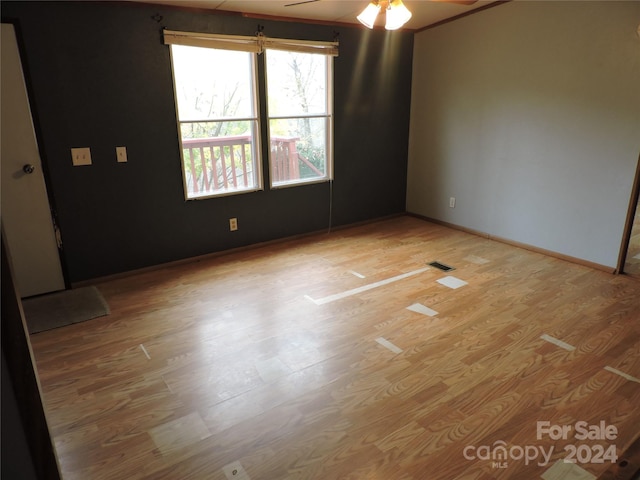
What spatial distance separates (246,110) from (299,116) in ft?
1.92

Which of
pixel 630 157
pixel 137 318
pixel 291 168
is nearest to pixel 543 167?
pixel 630 157

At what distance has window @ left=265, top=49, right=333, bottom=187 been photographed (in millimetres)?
4066

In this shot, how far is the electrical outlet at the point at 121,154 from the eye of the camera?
340 centimetres

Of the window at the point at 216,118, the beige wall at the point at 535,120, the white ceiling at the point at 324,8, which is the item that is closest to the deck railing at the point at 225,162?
the window at the point at 216,118

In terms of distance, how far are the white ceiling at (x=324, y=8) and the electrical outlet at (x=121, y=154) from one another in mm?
1143

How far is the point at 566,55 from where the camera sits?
3617 mm

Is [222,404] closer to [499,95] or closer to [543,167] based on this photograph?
[543,167]

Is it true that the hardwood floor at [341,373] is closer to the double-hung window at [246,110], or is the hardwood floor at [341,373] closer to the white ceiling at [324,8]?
the double-hung window at [246,110]

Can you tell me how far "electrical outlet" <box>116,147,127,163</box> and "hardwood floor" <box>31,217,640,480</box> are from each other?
101 centimetres

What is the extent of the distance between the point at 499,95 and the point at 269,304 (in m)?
3.08

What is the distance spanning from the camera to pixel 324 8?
3691 millimetres

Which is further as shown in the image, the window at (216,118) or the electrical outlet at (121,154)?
the window at (216,118)

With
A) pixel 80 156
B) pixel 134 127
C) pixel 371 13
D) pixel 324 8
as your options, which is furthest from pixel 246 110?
pixel 371 13

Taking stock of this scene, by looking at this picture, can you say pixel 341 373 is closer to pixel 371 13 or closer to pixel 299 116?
pixel 371 13
